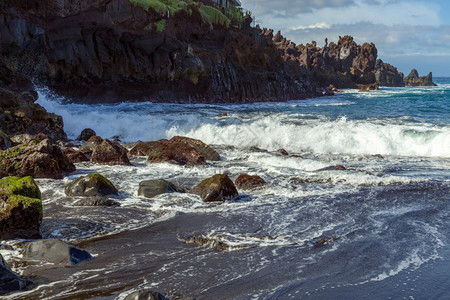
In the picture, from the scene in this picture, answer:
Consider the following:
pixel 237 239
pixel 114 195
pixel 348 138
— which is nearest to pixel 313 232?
pixel 237 239

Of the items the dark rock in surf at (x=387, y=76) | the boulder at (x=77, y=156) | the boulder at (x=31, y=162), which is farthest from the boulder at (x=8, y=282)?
the dark rock in surf at (x=387, y=76)

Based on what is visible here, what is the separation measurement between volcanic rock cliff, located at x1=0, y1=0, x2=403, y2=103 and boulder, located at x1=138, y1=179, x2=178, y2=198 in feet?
53.2

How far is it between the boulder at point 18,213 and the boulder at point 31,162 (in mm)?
3446

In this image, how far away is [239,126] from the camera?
1758 centimetres

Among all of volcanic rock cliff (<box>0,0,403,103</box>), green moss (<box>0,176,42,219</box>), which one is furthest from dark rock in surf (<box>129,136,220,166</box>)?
volcanic rock cliff (<box>0,0,403,103</box>)

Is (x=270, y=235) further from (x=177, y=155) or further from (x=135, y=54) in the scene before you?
(x=135, y=54)

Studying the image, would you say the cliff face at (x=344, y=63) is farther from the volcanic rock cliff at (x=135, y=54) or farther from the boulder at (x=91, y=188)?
the boulder at (x=91, y=188)

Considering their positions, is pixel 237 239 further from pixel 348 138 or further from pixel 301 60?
pixel 301 60

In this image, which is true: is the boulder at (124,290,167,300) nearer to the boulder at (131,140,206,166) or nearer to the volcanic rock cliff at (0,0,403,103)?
the boulder at (131,140,206,166)

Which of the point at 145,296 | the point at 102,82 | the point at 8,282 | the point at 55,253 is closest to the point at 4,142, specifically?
the point at 55,253

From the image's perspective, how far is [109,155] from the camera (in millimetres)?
11453

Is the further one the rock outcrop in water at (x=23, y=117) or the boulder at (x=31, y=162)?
the rock outcrop in water at (x=23, y=117)

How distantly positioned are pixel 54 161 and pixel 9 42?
15.3 meters

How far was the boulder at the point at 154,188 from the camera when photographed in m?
8.27
